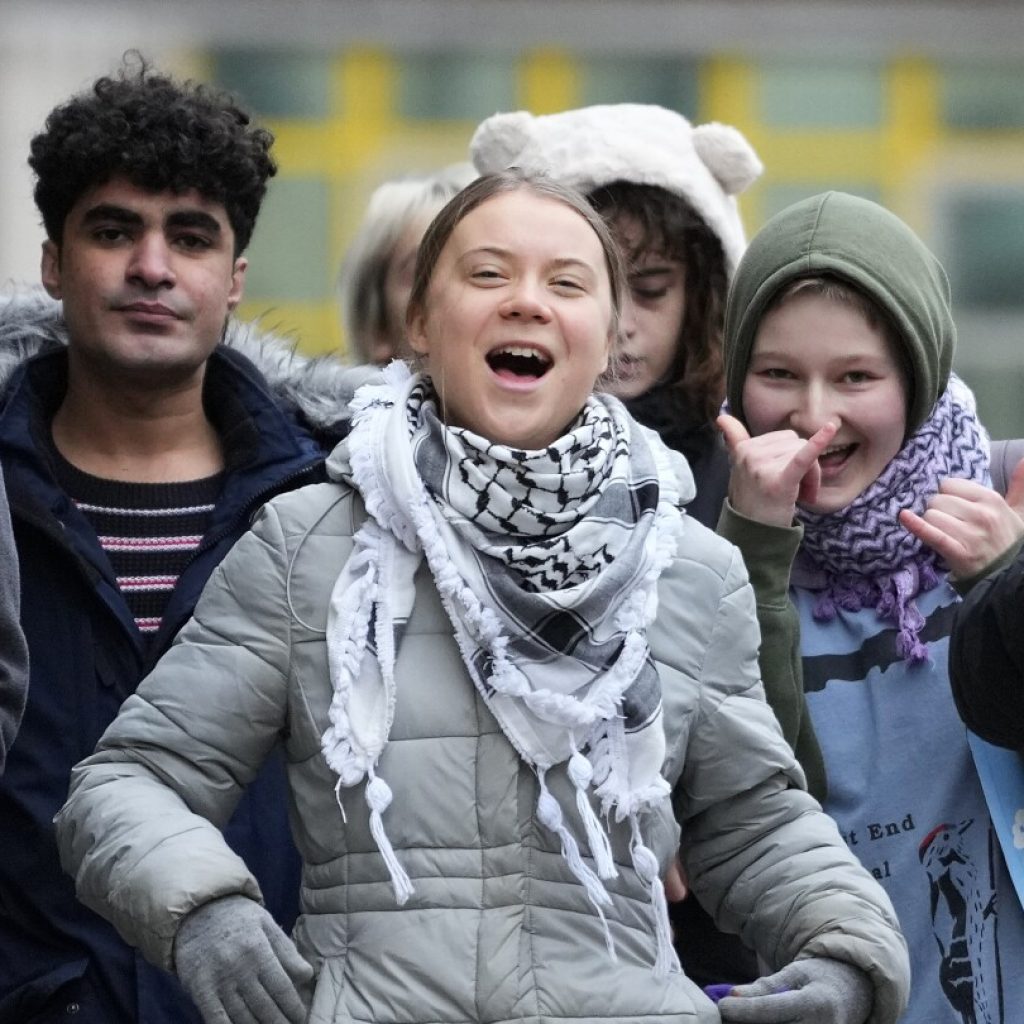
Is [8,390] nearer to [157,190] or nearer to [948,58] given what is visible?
[157,190]

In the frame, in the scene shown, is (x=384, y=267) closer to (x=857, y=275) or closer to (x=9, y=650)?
(x=857, y=275)

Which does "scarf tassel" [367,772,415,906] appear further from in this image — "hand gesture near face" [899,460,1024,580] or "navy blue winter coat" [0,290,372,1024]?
"hand gesture near face" [899,460,1024,580]

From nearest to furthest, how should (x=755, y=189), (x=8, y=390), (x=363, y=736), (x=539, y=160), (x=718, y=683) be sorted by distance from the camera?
(x=363, y=736) < (x=718, y=683) < (x=8, y=390) < (x=539, y=160) < (x=755, y=189)

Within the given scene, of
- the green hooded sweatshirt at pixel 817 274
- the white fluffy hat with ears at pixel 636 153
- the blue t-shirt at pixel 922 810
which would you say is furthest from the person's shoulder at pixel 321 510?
the white fluffy hat with ears at pixel 636 153

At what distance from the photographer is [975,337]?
34.7ft

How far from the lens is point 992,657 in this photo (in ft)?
10.7

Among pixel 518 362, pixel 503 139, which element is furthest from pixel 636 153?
pixel 518 362

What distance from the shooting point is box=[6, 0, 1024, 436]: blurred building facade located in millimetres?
9984


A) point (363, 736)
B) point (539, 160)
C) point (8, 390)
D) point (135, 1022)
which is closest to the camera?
point (363, 736)

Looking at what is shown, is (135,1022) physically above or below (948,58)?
below

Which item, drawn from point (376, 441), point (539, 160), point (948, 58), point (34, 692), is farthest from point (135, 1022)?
point (948, 58)

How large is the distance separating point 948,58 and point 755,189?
Result: 1188 millimetres

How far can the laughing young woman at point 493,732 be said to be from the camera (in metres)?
2.77

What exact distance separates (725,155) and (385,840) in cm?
203
